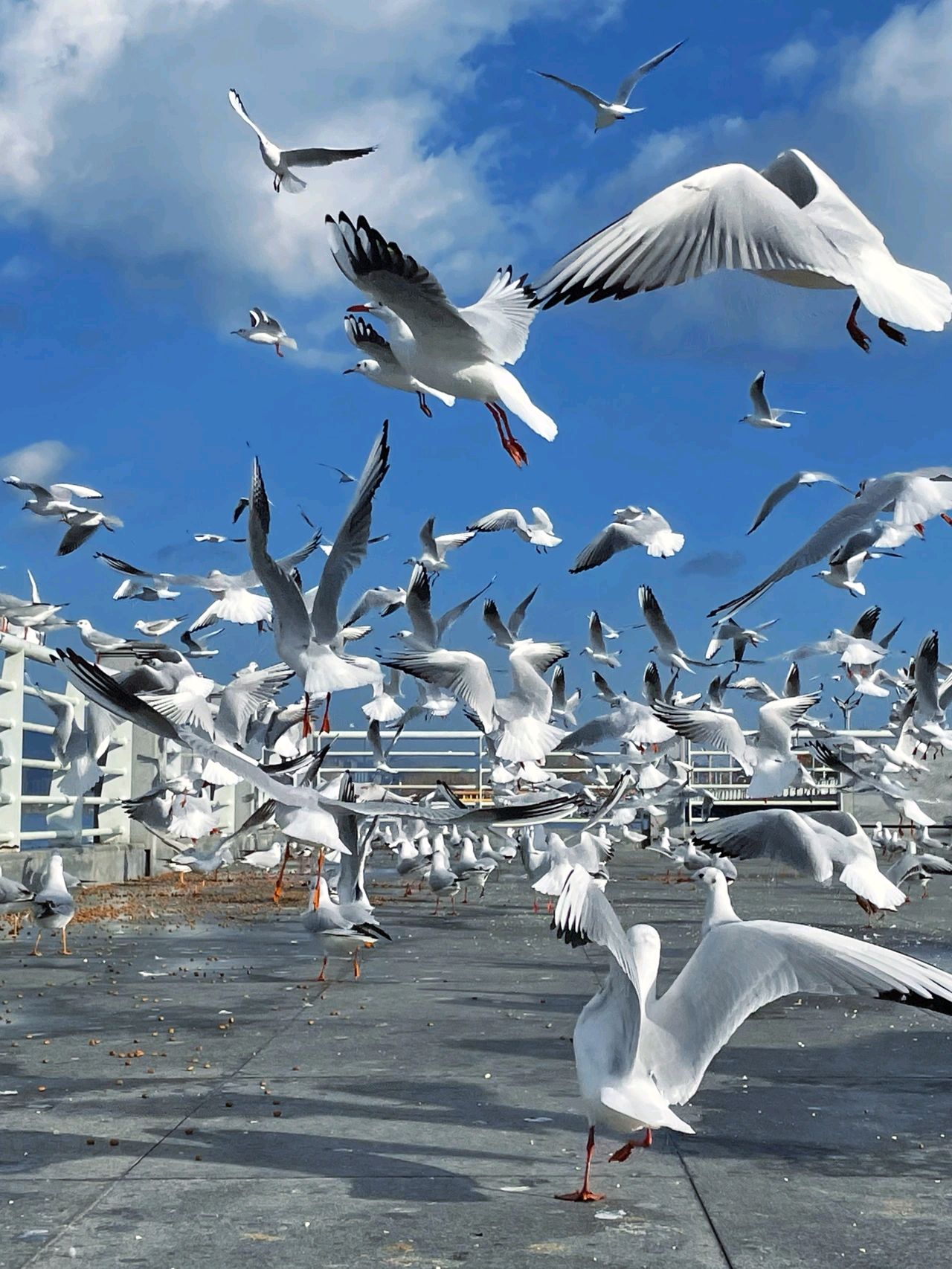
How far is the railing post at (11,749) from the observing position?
53.9 ft

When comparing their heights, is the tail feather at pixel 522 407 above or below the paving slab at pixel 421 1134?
above

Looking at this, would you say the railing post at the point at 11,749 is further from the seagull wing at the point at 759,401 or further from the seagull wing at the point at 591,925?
the seagull wing at the point at 591,925

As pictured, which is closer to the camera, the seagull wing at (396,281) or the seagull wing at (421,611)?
the seagull wing at (396,281)

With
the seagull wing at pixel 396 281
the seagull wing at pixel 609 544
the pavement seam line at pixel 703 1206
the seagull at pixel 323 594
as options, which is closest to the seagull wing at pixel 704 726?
the seagull wing at pixel 609 544

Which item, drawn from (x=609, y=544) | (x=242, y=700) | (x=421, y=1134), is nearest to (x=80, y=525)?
(x=242, y=700)

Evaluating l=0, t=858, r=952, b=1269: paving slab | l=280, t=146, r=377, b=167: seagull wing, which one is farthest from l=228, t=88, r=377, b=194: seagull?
l=0, t=858, r=952, b=1269: paving slab

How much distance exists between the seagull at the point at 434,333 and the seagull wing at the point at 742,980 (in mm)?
1987

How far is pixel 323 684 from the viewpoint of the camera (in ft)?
25.0

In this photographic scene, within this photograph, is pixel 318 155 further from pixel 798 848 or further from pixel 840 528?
pixel 798 848

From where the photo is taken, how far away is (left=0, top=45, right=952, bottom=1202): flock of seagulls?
4.00 metres

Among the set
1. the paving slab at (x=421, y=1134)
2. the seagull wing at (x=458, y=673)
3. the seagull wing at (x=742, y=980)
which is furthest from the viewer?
the seagull wing at (x=458, y=673)

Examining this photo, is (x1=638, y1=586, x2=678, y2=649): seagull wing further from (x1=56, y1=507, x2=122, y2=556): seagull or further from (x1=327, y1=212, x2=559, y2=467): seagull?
(x1=327, y1=212, x2=559, y2=467): seagull

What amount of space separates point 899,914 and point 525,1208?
10881mm

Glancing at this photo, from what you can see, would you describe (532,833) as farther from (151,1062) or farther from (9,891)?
(151,1062)
